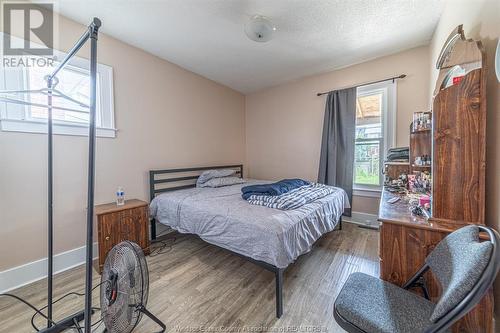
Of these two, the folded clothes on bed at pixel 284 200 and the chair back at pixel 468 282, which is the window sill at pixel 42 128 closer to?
the folded clothes on bed at pixel 284 200

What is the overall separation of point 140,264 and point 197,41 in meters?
2.50

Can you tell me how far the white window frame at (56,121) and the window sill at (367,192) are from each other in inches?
142

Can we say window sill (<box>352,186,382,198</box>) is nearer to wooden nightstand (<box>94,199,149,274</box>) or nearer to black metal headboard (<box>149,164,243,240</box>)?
black metal headboard (<box>149,164,243,240</box>)

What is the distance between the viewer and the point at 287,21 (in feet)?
6.95

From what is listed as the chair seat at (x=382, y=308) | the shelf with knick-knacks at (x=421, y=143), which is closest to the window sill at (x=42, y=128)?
the chair seat at (x=382, y=308)

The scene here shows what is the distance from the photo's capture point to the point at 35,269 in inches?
74.5

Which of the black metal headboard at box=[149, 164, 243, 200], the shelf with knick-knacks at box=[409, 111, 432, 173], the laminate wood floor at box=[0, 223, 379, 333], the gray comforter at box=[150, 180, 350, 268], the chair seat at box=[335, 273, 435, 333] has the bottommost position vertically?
the laminate wood floor at box=[0, 223, 379, 333]

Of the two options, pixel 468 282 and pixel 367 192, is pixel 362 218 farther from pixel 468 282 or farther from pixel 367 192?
pixel 468 282

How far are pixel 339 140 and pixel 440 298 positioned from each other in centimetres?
281

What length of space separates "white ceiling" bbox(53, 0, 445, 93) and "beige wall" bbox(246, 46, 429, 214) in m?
0.20

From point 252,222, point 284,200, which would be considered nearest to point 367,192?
point 284,200

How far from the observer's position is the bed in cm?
151

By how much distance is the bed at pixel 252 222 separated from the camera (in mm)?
1511

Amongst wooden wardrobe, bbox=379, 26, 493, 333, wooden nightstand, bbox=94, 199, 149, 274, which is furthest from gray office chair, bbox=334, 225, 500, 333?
wooden nightstand, bbox=94, 199, 149, 274
